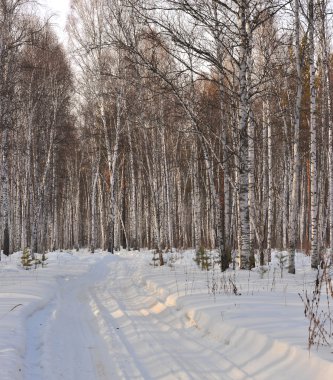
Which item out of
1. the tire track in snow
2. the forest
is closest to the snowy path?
the tire track in snow

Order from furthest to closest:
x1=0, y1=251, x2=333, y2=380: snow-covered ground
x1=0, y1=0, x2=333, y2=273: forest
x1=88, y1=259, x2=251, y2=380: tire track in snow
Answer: x1=0, y1=0, x2=333, y2=273: forest
x1=88, y1=259, x2=251, y2=380: tire track in snow
x1=0, y1=251, x2=333, y2=380: snow-covered ground

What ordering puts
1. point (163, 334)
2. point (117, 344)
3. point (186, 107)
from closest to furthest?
point (117, 344), point (163, 334), point (186, 107)

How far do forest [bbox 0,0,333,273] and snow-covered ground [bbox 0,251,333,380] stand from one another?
5.83ft

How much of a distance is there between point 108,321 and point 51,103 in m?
16.4

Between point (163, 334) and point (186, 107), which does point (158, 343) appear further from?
point (186, 107)

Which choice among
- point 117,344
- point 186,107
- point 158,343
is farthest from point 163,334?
point 186,107

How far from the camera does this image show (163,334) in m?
5.93

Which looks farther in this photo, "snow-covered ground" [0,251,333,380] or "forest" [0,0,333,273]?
"forest" [0,0,333,273]

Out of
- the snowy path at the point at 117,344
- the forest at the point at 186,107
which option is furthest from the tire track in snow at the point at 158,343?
the forest at the point at 186,107

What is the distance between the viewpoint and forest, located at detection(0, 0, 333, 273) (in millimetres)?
10312

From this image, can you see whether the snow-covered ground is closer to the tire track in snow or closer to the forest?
the tire track in snow

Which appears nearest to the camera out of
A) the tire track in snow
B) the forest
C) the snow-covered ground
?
the snow-covered ground

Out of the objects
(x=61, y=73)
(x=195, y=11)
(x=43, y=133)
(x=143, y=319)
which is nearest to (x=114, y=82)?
(x=61, y=73)

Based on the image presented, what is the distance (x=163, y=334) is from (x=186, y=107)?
6.17 m
